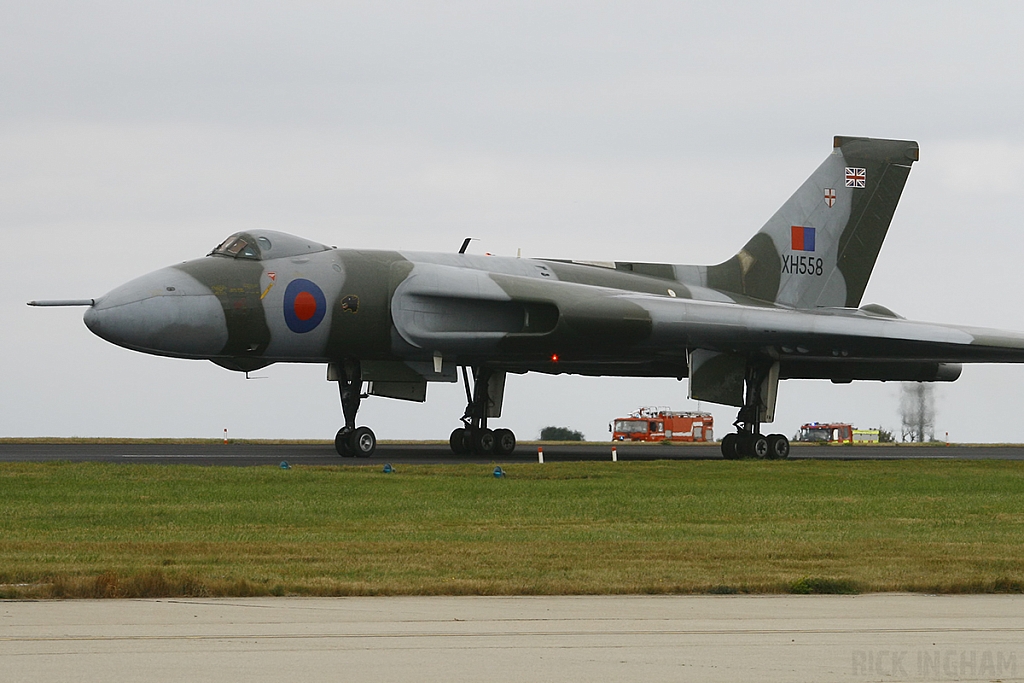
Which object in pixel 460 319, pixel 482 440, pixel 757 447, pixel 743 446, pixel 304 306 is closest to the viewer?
pixel 304 306

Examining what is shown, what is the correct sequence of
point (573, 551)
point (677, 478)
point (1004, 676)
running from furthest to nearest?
point (677, 478) < point (573, 551) < point (1004, 676)

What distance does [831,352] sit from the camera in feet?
91.6

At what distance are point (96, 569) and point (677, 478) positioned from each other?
11.7 metres

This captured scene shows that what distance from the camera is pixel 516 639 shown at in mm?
6719

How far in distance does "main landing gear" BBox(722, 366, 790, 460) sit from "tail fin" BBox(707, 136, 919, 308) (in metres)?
2.93

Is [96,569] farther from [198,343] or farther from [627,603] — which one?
[198,343]

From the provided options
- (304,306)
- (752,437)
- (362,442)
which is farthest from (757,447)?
(304,306)

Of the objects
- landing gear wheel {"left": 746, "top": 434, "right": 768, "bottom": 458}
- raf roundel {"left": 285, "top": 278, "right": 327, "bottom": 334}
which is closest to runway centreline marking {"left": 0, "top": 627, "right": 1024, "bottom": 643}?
raf roundel {"left": 285, "top": 278, "right": 327, "bottom": 334}

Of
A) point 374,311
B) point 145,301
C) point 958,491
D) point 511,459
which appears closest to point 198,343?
point 145,301

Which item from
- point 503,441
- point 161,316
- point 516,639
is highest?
point 161,316

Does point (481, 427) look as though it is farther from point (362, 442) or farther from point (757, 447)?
point (757, 447)

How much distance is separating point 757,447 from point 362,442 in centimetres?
865

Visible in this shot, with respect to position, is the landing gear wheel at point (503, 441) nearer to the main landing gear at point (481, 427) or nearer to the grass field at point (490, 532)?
the main landing gear at point (481, 427)

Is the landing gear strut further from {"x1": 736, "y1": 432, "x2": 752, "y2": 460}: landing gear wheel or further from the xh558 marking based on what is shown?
{"x1": 736, "y1": 432, "x2": 752, "y2": 460}: landing gear wheel
